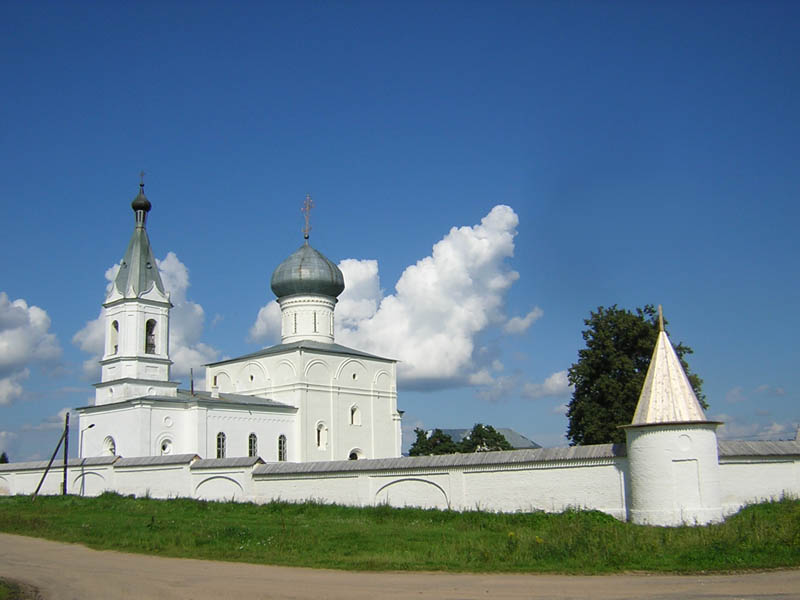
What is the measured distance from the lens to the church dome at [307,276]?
116 feet

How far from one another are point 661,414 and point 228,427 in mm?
18900

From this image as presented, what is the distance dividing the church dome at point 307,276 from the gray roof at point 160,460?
13.0 m

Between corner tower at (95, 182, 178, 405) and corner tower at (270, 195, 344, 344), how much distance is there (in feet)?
19.8

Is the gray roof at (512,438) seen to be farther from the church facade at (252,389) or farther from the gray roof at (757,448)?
the gray roof at (757,448)

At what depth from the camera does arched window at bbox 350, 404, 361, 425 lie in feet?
112

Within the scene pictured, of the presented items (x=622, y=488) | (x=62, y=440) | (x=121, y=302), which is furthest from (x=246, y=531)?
(x=121, y=302)

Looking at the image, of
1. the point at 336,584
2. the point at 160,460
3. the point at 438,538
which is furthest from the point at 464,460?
the point at 160,460

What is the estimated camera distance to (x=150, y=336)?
100ft

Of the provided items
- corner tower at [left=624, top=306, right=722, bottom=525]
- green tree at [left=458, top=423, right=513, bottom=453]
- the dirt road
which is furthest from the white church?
the dirt road

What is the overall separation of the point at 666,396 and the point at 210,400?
18735mm

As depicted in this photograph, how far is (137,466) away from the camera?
23.2m

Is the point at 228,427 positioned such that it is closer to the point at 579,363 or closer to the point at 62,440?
the point at 62,440

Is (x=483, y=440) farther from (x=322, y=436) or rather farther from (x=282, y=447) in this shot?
(x=282, y=447)

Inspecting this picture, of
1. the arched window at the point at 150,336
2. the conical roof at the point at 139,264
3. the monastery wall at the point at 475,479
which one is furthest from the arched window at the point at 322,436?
the monastery wall at the point at 475,479
